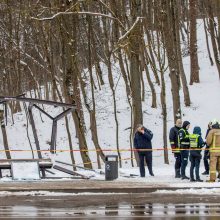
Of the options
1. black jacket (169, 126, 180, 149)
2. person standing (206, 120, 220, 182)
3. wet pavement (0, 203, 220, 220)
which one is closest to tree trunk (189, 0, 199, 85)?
black jacket (169, 126, 180, 149)

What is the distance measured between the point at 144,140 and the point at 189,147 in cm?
196

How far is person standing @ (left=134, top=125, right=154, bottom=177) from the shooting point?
22281 mm

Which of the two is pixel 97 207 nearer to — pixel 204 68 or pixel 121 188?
Result: pixel 121 188

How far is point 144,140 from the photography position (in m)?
22.7

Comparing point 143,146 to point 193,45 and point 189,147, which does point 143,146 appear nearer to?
point 189,147

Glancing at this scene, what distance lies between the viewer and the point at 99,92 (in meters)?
50.3

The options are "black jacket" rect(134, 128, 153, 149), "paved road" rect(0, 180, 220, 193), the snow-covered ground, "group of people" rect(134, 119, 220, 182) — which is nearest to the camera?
"paved road" rect(0, 180, 220, 193)

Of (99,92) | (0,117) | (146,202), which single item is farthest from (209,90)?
(146,202)

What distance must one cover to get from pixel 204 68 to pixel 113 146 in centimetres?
1139

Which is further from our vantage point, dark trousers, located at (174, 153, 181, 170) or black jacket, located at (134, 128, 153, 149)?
black jacket, located at (134, 128, 153, 149)

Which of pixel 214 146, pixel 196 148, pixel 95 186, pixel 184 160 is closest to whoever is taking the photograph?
pixel 95 186

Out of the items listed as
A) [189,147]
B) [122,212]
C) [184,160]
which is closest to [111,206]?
[122,212]

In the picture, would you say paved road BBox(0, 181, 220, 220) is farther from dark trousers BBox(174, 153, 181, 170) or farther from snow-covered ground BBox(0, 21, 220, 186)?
snow-covered ground BBox(0, 21, 220, 186)

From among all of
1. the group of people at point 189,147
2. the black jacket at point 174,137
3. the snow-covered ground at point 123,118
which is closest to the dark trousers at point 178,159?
the group of people at point 189,147
